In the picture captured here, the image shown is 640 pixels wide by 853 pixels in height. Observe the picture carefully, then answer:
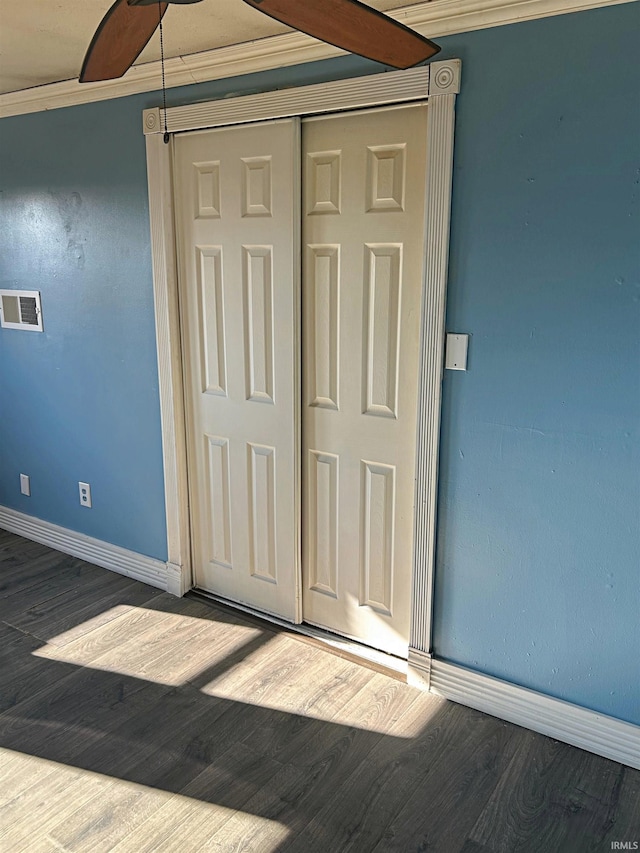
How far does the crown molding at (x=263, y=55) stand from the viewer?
188 cm

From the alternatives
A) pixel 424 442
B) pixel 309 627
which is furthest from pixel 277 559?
pixel 424 442

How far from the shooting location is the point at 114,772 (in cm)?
208

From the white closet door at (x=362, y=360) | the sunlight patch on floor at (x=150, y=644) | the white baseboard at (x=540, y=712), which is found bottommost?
the sunlight patch on floor at (x=150, y=644)

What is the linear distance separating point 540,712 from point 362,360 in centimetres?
132

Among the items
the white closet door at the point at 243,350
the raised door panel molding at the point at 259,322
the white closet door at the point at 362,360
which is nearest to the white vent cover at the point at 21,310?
the white closet door at the point at 243,350

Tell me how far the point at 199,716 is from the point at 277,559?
0.72m

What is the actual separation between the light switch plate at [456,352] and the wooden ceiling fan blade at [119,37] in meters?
1.20

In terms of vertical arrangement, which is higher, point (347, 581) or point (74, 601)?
point (347, 581)

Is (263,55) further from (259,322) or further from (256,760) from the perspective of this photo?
(256,760)

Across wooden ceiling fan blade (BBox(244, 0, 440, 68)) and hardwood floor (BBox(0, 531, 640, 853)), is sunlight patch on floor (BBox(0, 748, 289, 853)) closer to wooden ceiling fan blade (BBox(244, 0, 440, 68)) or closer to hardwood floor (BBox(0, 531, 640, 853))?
hardwood floor (BBox(0, 531, 640, 853))

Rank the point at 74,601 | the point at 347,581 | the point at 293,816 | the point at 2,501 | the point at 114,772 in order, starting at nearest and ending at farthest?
the point at 293,816
the point at 114,772
the point at 347,581
the point at 74,601
the point at 2,501

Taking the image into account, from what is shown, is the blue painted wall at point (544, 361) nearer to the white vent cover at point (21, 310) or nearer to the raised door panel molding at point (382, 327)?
the raised door panel molding at point (382, 327)

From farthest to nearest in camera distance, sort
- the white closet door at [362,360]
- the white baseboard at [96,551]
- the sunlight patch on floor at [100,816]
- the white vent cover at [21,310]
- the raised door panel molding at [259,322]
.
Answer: the white vent cover at [21,310], the white baseboard at [96,551], the raised door panel molding at [259,322], the white closet door at [362,360], the sunlight patch on floor at [100,816]

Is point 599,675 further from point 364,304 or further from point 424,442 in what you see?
point 364,304
